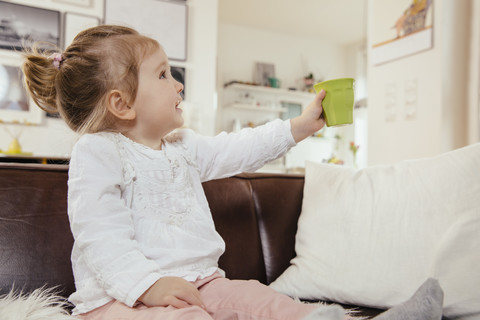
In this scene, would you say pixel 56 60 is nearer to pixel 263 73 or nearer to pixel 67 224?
pixel 67 224

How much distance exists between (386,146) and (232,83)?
352cm

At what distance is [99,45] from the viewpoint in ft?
3.50

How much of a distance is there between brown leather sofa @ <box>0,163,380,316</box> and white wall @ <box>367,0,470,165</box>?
207 centimetres

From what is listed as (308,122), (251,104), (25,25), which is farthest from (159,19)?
(308,122)

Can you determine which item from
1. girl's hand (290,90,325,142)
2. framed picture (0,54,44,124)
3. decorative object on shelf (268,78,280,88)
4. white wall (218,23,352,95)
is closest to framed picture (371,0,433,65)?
girl's hand (290,90,325,142)

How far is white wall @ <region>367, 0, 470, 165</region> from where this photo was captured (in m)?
3.01

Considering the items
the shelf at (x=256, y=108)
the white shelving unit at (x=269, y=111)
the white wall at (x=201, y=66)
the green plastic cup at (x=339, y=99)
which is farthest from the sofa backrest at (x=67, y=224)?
the shelf at (x=256, y=108)

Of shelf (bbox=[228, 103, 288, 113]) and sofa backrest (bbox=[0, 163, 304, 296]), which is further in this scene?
shelf (bbox=[228, 103, 288, 113])

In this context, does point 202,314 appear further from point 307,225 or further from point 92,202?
point 307,225

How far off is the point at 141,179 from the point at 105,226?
164mm

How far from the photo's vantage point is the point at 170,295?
0.85 m

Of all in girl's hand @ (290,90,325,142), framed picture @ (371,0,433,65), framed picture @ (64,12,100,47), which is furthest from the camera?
framed picture @ (64,12,100,47)

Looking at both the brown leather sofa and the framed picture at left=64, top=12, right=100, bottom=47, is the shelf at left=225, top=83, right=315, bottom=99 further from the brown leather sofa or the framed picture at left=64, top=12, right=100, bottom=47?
the brown leather sofa

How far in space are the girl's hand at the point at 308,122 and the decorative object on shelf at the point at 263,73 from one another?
19.7 ft
